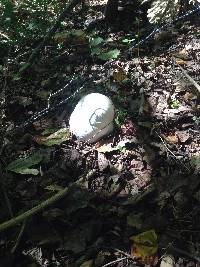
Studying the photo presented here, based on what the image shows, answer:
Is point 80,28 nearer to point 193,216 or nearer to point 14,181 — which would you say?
point 14,181

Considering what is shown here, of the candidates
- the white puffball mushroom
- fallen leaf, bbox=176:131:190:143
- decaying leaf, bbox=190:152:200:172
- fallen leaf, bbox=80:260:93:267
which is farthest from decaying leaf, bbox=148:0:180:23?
fallen leaf, bbox=80:260:93:267

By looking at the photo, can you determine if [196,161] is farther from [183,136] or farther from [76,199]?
[76,199]

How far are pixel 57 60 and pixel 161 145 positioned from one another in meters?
1.92

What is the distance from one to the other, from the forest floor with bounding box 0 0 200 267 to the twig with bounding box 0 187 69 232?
95mm

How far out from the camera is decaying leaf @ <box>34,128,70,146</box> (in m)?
3.39

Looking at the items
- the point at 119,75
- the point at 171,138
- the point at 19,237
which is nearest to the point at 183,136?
the point at 171,138

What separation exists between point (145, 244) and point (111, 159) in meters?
0.90

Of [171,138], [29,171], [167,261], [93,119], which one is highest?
[93,119]

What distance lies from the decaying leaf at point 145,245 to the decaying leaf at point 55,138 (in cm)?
120

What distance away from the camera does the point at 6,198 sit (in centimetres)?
286

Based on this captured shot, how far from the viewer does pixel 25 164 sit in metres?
3.18

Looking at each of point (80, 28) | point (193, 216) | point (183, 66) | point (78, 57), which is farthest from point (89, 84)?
point (193, 216)

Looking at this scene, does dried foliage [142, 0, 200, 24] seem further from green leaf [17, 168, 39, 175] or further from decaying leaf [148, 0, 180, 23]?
green leaf [17, 168, 39, 175]

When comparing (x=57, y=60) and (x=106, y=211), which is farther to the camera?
(x=57, y=60)
